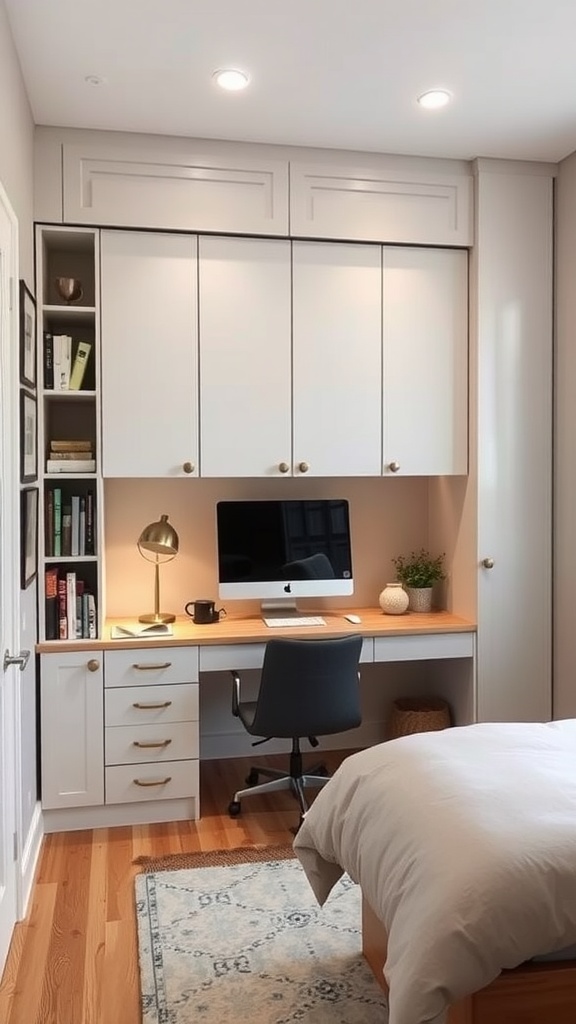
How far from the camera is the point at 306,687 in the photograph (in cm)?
324

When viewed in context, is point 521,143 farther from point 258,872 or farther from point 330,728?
point 258,872

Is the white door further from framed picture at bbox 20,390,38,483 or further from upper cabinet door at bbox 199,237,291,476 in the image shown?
upper cabinet door at bbox 199,237,291,476

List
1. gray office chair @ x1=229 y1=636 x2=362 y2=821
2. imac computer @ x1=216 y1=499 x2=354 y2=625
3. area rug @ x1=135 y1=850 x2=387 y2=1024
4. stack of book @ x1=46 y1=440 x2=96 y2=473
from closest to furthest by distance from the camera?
area rug @ x1=135 y1=850 x2=387 y2=1024
gray office chair @ x1=229 y1=636 x2=362 y2=821
stack of book @ x1=46 y1=440 x2=96 y2=473
imac computer @ x1=216 y1=499 x2=354 y2=625

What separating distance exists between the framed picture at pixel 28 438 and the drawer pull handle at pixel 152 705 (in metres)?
1.01

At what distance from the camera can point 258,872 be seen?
3018 mm

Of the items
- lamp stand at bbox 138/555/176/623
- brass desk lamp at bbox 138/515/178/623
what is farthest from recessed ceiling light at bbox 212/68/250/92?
lamp stand at bbox 138/555/176/623

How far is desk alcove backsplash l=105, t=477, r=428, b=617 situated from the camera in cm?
390

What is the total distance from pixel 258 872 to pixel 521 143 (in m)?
3.13

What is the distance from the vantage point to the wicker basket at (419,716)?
13.1 ft

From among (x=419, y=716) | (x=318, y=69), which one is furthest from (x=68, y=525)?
(x=318, y=69)

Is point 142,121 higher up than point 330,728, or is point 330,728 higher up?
point 142,121

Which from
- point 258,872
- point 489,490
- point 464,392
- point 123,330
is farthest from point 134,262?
point 258,872

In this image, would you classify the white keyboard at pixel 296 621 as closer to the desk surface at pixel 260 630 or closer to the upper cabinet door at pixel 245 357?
the desk surface at pixel 260 630

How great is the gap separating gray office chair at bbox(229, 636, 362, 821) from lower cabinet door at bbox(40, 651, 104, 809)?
63 cm
